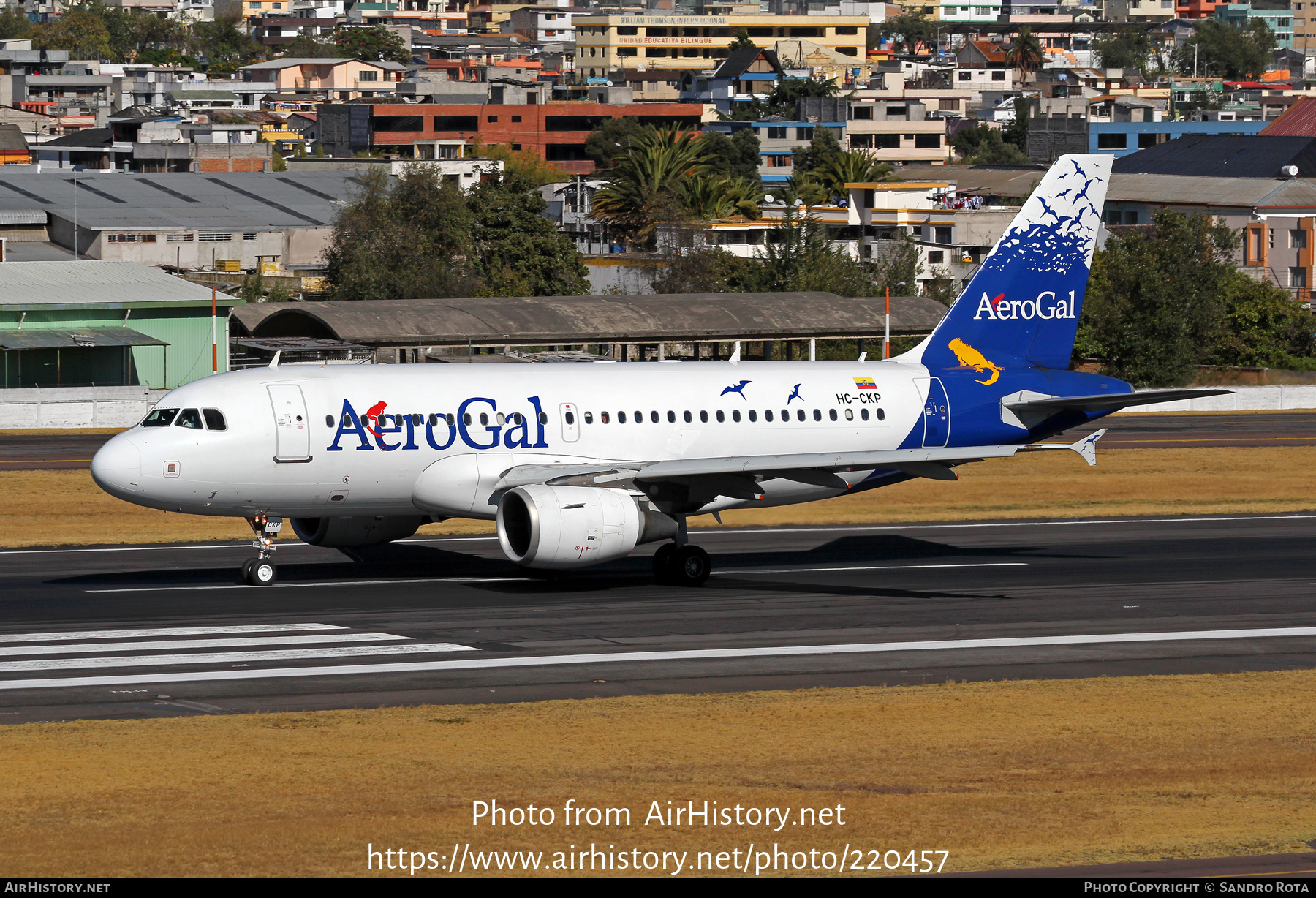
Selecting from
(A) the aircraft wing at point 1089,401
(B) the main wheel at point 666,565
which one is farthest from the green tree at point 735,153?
(B) the main wheel at point 666,565

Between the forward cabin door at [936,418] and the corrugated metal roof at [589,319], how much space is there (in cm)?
3505

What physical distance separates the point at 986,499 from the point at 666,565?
1973cm

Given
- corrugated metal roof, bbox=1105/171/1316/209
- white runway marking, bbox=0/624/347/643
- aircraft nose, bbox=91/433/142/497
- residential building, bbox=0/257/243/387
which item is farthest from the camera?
corrugated metal roof, bbox=1105/171/1316/209

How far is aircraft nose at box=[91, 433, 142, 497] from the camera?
33500 mm

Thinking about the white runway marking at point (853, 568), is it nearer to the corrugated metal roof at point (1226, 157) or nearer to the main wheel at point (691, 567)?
the main wheel at point (691, 567)

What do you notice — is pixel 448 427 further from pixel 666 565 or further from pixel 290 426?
pixel 666 565

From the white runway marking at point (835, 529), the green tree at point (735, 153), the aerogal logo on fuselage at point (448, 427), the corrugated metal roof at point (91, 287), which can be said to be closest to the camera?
the aerogal logo on fuselage at point (448, 427)

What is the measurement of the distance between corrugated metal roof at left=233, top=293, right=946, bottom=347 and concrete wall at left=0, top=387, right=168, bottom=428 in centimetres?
787

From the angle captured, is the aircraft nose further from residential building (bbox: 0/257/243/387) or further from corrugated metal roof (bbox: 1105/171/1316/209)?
corrugated metal roof (bbox: 1105/171/1316/209)

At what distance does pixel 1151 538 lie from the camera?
150ft

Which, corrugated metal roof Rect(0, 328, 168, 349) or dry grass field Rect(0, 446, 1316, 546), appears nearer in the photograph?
dry grass field Rect(0, 446, 1316, 546)

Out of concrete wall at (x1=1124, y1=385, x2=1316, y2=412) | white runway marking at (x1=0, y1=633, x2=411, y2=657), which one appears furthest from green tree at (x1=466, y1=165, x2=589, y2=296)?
white runway marking at (x1=0, y1=633, x2=411, y2=657)

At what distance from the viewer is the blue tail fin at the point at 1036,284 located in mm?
41938

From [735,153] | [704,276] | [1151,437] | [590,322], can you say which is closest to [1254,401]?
[1151,437]
